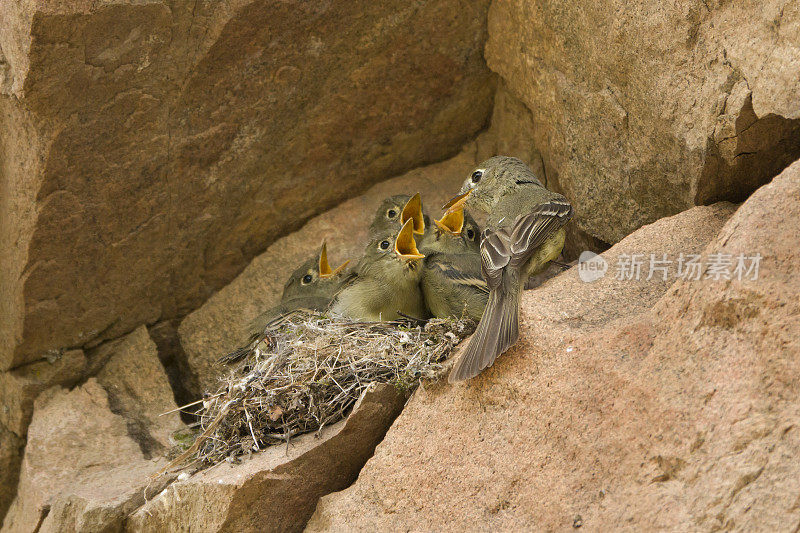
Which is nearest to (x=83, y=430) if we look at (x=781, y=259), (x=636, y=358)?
(x=636, y=358)

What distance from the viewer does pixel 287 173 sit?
6.59 metres

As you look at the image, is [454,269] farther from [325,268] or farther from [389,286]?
[325,268]

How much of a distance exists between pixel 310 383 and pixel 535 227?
57.9 inches

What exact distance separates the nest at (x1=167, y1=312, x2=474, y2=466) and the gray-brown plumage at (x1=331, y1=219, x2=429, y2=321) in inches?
26.9

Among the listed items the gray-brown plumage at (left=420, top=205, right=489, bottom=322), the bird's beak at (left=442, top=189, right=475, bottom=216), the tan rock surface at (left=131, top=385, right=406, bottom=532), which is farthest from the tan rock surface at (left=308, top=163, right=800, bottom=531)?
the bird's beak at (left=442, top=189, right=475, bottom=216)

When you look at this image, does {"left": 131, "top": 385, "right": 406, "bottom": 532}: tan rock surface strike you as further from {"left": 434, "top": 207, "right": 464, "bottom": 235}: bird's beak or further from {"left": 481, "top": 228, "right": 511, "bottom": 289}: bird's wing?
{"left": 434, "top": 207, "right": 464, "bottom": 235}: bird's beak

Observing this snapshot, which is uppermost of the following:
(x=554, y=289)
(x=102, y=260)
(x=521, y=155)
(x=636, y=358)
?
(x=102, y=260)

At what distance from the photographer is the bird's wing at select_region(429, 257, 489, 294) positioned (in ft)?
18.5

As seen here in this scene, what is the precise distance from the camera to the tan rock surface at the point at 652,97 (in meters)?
4.39

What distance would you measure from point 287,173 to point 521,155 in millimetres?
1655

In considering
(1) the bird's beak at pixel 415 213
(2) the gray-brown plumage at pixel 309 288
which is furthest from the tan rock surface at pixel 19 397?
(1) the bird's beak at pixel 415 213

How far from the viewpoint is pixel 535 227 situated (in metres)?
5.17

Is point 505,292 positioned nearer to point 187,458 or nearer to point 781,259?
point 781,259

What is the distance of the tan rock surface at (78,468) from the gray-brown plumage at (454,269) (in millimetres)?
1937
